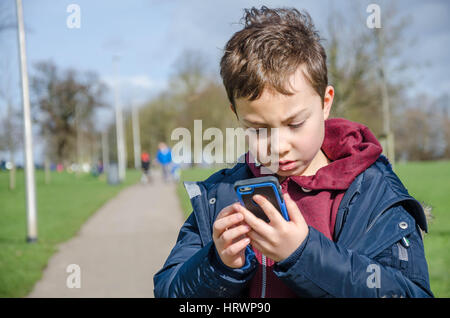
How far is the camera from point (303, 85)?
131cm

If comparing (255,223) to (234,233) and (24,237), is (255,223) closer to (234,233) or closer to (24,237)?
(234,233)

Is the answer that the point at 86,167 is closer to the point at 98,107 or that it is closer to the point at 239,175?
the point at 98,107

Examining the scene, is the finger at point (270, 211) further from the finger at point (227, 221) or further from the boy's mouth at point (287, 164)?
the boy's mouth at point (287, 164)

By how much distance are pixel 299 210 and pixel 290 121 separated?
269 millimetres

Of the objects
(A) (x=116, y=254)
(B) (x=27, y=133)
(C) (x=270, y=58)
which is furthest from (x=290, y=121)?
(B) (x=27, y=133)

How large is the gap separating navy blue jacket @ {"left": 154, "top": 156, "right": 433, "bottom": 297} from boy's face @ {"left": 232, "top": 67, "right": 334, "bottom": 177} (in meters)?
0.19

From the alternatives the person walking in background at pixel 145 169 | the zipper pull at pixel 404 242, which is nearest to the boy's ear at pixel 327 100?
the zipper pull at pixel 404 242

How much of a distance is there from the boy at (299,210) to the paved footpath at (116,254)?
366 centimetres

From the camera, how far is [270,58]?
1.31 metres

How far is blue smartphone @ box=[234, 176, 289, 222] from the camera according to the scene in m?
1.05

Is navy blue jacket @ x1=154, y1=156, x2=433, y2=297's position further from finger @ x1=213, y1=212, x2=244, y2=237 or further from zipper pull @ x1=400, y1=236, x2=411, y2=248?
finger @ x1=213, y1=212, x2=244, y2=237

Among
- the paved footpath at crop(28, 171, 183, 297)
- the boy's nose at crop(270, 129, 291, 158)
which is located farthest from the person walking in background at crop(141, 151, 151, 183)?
the boy's nose at crop(270, 129, 291, 158)
